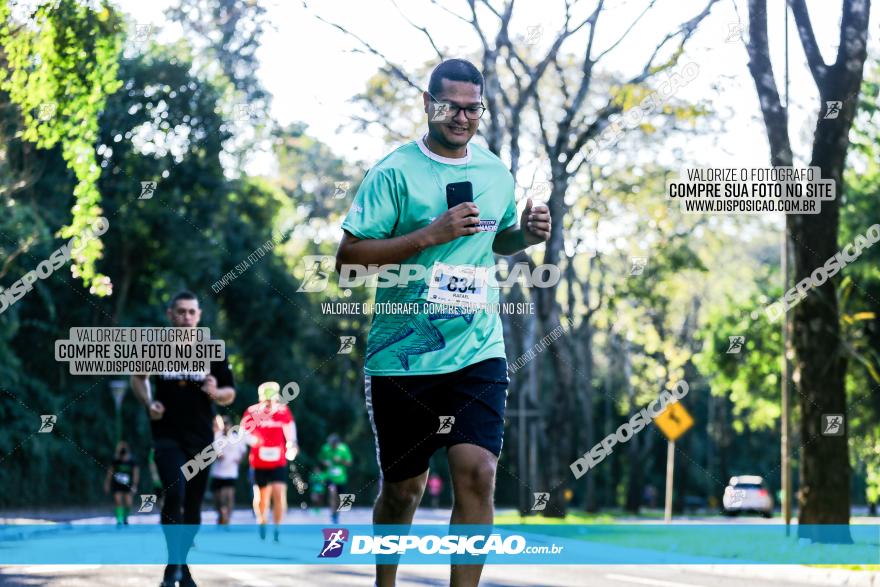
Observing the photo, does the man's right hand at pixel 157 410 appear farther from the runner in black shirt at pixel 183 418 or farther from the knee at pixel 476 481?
the knee at pixel 476 481

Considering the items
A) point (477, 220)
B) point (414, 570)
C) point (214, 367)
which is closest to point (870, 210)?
point (414, 570)

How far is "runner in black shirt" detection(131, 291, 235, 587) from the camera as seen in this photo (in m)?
8.66

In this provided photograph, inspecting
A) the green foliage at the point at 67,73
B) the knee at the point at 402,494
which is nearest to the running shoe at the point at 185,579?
the knee at the point at 402,494

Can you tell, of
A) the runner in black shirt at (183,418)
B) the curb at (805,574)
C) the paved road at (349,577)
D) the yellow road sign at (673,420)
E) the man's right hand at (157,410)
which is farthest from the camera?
the yellow road sign at (673,420)

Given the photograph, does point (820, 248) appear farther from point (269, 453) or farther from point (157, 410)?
point (157, 410)

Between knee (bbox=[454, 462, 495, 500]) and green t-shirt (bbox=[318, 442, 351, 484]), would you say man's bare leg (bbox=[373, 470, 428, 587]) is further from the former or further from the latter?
green t-shirt (bbox=[318, 442, 351, 484])

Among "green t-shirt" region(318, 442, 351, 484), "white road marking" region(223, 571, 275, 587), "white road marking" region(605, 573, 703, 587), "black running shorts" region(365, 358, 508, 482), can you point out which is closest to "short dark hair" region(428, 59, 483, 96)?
"black running shorts" region(365, 358, 508, 482)

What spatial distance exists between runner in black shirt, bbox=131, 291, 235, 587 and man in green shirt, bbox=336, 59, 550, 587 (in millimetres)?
3372

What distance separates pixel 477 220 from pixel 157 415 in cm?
415

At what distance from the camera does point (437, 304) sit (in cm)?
541

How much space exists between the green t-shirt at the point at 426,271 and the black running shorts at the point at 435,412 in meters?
0.05

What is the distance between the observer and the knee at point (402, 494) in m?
5.60

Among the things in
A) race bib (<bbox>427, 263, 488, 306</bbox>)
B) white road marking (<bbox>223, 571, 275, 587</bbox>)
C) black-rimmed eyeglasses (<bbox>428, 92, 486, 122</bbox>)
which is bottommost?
white road marking (<bbox>223, 571, 275, 587</bbox>)

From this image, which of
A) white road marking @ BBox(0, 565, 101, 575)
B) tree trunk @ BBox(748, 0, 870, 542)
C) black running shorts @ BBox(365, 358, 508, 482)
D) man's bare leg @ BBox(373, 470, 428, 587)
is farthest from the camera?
tree trunk @ BBox(748, 0, 870, 542)
